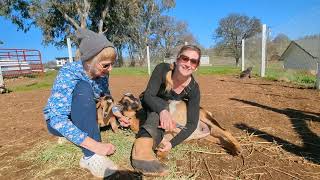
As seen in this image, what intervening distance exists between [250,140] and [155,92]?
1177 millimetres

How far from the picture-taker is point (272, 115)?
460 centimetres

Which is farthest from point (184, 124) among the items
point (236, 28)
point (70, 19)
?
point (236, 28)

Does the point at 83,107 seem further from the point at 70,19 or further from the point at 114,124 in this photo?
the point at 70,19

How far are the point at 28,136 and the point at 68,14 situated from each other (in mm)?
23815

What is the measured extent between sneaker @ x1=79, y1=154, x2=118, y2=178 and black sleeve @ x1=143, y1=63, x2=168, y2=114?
692 millimetres

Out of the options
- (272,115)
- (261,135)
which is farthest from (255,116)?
(261,135)

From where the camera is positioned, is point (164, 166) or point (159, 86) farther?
point (159, 86)

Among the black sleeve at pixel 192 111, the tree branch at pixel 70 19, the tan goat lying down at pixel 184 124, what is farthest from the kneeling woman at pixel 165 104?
the tree branch at pixel 70 19

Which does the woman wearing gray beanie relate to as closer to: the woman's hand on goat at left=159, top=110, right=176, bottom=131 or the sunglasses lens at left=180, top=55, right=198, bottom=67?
the woman's hand on goat at left=159, top=110, right=176, bottom=131

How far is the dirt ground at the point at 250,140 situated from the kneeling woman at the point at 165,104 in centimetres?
27

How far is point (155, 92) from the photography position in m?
3.10

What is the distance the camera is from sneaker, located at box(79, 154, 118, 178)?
2514 millimetres

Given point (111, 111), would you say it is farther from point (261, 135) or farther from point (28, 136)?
point (261, 135)

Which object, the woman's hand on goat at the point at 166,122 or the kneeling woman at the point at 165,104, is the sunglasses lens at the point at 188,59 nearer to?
the kneeling woman at the point at 165,104
